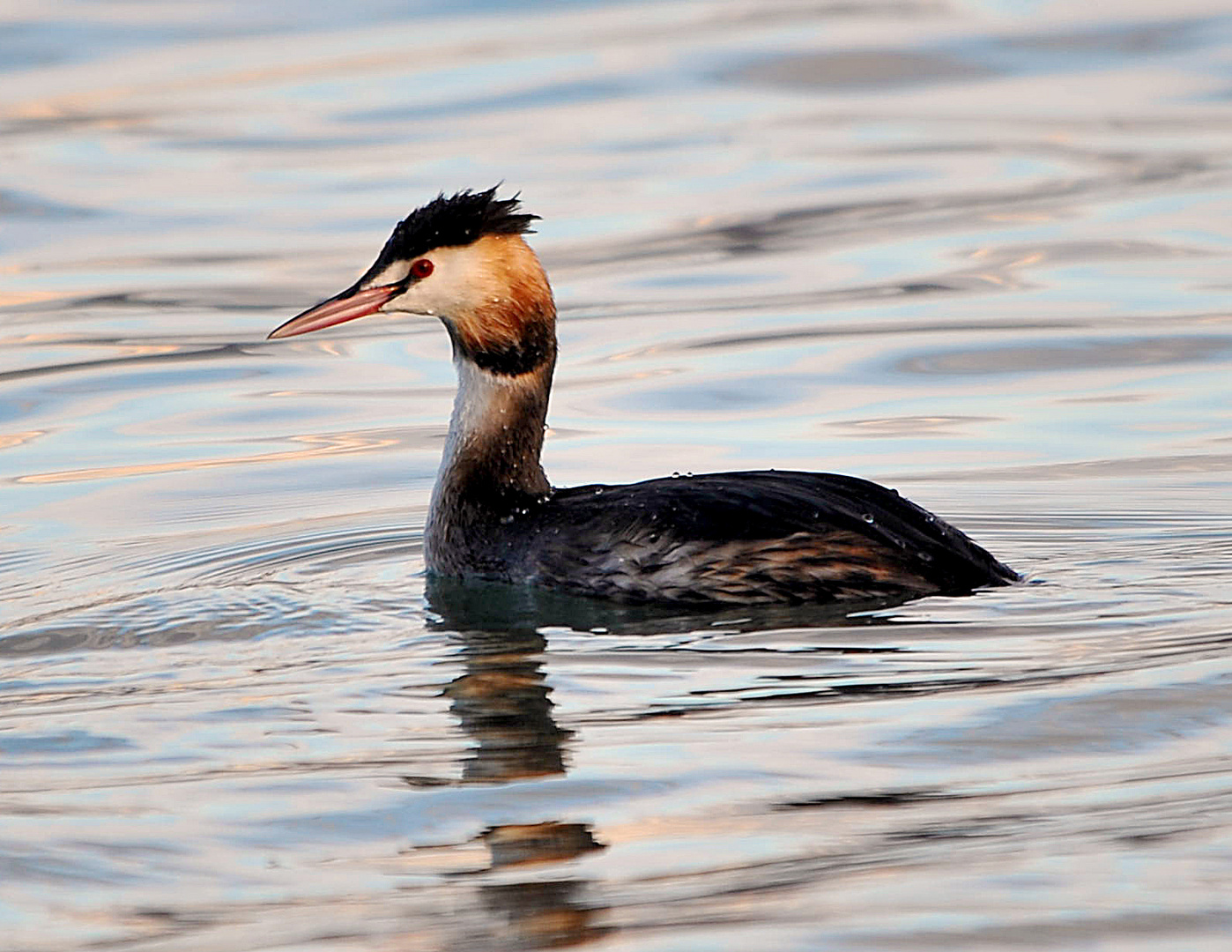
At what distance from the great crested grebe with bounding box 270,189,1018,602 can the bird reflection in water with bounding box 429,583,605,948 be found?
0.25 m

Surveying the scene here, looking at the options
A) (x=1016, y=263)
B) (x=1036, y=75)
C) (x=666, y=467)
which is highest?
(x=1036, y=75)

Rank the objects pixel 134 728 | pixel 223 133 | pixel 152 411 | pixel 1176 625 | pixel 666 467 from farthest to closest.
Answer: pixel 223 133, pixel 152 411, pixel 666 467, pixel 1176 625, pixel 134 728

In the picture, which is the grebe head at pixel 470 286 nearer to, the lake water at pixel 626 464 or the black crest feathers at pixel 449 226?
the black crest feathers at pixel 449 226

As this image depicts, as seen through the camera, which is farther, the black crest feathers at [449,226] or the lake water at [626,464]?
the black crest feathers at [449,226]

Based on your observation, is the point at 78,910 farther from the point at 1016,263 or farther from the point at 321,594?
the point at 1016,263

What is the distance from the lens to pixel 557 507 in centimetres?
776

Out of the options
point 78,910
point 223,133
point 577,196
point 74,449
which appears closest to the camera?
point 78,910

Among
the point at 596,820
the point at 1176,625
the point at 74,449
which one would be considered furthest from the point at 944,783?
the point at 74,449

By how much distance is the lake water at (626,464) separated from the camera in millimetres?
5012

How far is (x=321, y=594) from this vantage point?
780cm

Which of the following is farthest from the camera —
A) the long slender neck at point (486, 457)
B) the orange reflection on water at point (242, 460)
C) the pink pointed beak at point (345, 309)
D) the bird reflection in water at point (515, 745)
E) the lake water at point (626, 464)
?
the orange reflection on water at point (242, 460)

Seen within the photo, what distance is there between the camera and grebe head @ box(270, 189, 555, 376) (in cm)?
805

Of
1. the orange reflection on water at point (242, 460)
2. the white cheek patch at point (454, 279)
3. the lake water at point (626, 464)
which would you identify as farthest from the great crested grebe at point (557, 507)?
the orange reflection on water at point (242, 460)

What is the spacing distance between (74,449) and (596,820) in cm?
611
